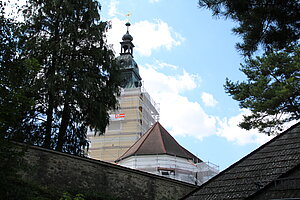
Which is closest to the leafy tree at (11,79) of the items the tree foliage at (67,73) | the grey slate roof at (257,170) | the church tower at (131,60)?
the grey slate roof at (257,170)

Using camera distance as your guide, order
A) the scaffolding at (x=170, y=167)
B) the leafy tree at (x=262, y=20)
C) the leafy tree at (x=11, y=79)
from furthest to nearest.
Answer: the scaffolding at (x=170, y=167) < the leafy tree at (x=11, y=79) < the leafy tree at (x=262, y=20)

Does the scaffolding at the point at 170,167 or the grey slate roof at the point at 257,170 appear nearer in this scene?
the grey slate roof at the point at 257,170

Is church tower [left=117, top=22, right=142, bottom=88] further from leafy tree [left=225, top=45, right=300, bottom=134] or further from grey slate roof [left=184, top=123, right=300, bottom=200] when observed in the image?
grey slate roof [left=184, top=123, right=300, bottom=200]

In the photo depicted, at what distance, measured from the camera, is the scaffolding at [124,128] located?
45.9 m

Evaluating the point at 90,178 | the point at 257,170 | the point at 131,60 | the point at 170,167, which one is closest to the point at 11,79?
the point at 90,178

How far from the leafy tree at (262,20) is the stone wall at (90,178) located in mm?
8161

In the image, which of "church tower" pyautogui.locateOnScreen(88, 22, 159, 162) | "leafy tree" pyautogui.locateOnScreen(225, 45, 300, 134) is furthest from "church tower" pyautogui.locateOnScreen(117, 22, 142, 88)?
"leafy tree" pyautogui.locateOnScreen(225, 45, 300, 134)

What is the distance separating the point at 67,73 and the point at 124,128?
27855 mm

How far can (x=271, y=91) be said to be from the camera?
2050 centimetres

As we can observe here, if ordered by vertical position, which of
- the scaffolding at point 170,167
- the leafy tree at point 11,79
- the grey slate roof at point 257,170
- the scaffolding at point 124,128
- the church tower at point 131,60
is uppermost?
the church tower at point 131,60

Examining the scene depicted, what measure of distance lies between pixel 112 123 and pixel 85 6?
2746cm

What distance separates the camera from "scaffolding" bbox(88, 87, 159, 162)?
45906 millimetres

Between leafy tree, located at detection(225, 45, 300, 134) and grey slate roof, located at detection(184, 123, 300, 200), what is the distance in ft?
28.3

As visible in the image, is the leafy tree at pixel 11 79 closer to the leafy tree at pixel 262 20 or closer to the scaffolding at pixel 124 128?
the leafy tree at pixel 262 20
